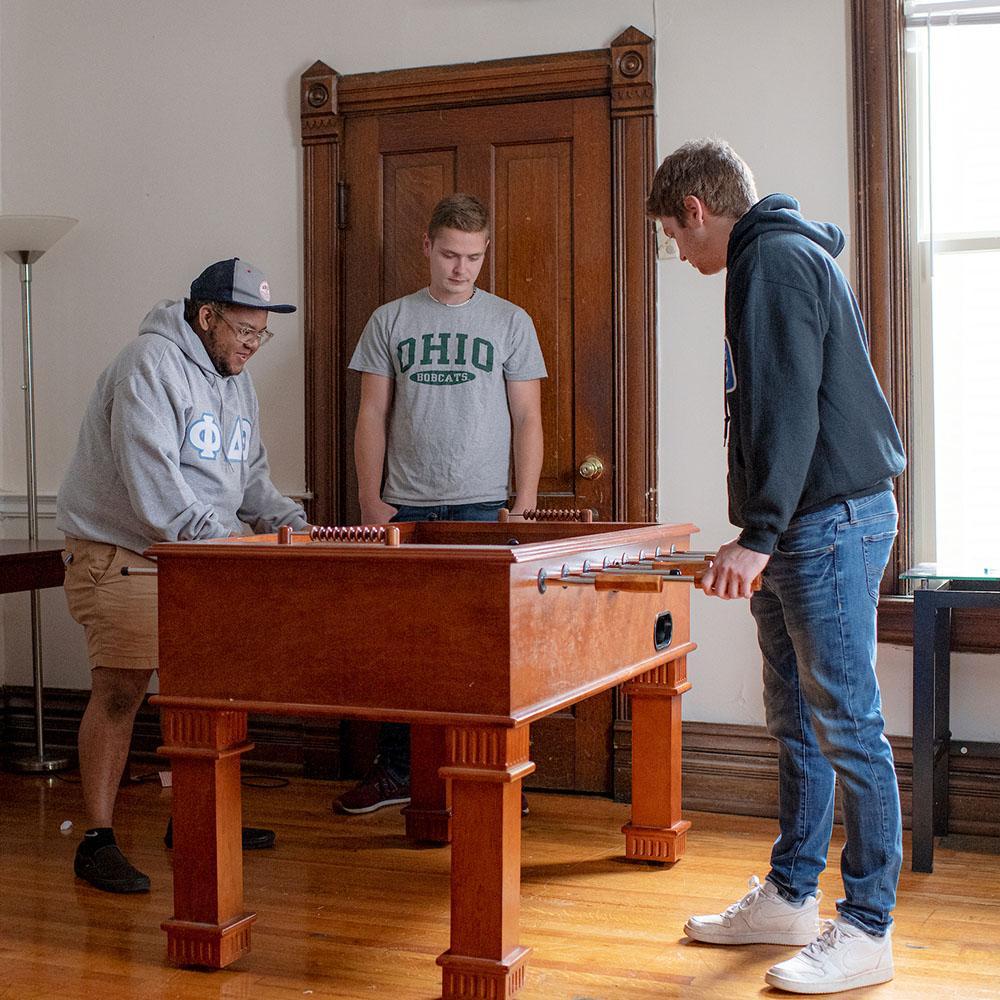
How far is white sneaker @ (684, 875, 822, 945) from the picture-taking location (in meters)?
2.83

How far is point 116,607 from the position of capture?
328 cm

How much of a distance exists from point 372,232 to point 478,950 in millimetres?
2685

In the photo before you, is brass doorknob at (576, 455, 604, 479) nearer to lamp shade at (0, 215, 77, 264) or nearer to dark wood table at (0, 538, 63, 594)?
dark wood table at (0, 538, 63, 594)

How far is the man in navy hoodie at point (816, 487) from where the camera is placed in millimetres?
2441

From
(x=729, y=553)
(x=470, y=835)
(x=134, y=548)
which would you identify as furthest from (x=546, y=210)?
(x=470, y=835)

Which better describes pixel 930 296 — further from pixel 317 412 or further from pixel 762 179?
pixel 317 412

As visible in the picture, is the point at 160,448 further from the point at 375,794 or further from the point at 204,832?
the point at 375,794

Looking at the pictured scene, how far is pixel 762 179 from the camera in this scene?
4.01 m

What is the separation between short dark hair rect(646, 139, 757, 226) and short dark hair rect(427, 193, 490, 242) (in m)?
1.21

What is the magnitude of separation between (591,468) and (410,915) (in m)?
1.67

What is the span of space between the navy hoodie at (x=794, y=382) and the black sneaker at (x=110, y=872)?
5.86 ft

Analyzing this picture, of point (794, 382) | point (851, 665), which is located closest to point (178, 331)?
point (794, 382)

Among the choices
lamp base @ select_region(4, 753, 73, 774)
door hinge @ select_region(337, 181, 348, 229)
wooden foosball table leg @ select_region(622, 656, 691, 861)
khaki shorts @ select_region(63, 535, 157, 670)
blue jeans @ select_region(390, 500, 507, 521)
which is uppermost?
door hinge @ select_region(337, 181, 348, 229)

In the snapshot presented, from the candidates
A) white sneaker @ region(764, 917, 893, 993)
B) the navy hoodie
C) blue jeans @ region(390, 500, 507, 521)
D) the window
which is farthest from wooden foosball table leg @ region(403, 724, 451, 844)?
the window
